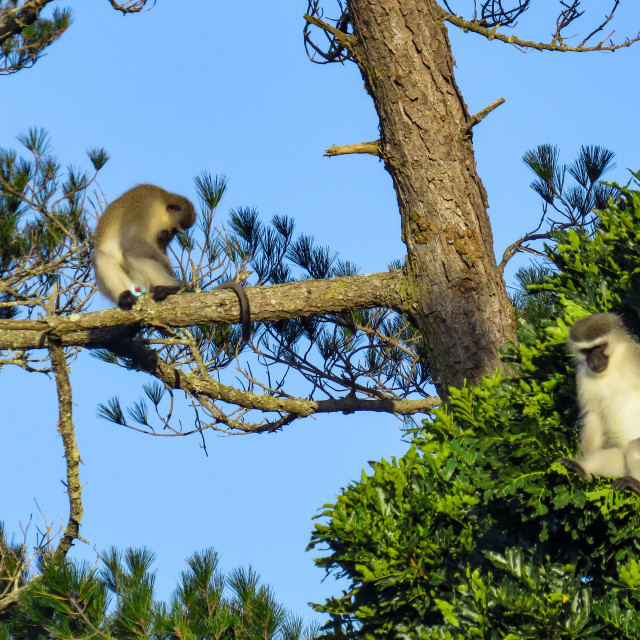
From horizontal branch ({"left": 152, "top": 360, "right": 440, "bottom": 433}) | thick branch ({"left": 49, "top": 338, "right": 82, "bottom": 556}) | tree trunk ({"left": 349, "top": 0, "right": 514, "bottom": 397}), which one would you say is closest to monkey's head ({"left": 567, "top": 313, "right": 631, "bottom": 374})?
tree trunk ({"left": 349, "top": 0, "right": 514, "bottom": 397})

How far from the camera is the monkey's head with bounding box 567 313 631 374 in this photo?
3.81 meters

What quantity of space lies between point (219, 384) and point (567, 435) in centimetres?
405

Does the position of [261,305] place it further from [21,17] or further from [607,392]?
[21,17]

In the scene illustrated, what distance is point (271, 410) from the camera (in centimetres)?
725

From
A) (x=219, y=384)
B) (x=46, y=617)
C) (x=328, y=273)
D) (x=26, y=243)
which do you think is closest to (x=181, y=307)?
(x=219, y=384)

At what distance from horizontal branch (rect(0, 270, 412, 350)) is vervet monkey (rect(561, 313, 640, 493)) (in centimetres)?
201

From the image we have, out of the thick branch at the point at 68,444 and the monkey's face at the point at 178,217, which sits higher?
the monkey's face at the point at 178,217

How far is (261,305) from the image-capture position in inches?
243

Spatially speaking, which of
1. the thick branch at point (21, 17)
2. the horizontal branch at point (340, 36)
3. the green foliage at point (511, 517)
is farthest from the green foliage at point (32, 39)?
the green foliage at point (511, 517)

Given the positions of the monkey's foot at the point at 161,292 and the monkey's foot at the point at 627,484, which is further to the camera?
the monkey's foot at the point at 161,292

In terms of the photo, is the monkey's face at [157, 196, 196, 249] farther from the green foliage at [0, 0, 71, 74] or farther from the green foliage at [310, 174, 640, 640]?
the green foliage at [310, 174, 640, 640]

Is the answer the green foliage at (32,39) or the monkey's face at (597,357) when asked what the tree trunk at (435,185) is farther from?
the green foliage at (32,39)

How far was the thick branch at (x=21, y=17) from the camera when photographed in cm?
762

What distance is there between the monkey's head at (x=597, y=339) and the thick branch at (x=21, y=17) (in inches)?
244
